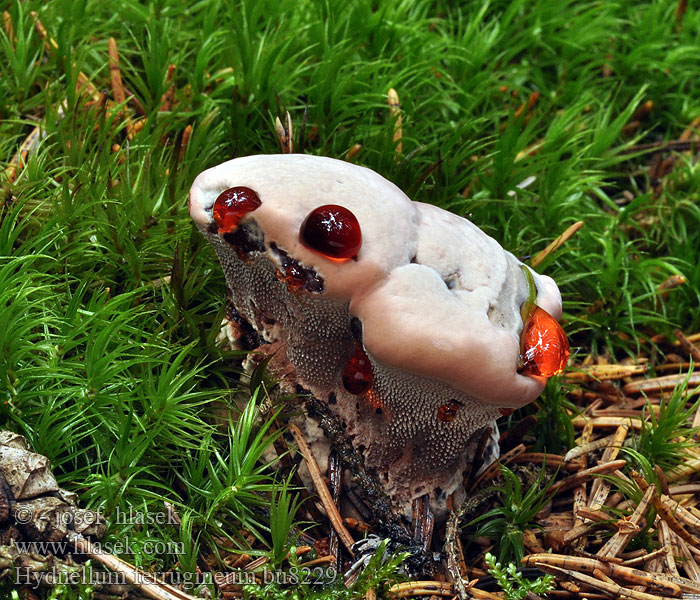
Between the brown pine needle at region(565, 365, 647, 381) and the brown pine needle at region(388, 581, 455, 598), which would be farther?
the brown pine needle at region(565, 365, 647, 381)

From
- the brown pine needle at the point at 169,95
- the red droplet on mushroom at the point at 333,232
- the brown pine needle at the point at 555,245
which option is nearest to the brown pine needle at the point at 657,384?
the brown pine needle at the point at 555,245

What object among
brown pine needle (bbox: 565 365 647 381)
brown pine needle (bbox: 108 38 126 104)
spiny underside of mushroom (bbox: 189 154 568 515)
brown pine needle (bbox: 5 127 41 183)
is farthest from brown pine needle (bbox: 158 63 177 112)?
brown pine needle (bbox: 565 365 647 381)

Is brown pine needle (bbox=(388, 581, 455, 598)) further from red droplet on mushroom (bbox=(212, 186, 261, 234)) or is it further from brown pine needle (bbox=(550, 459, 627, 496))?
red droplet on mushroom (bbox=(212, 186, 261, 234))

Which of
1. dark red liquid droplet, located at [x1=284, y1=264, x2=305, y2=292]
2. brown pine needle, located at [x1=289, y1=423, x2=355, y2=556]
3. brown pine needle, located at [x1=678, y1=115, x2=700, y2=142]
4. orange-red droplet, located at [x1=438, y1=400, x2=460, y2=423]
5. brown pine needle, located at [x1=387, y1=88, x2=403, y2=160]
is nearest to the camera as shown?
dark red liquid droplet, located at [x1=284, y1=264, x2=305, y2=292]

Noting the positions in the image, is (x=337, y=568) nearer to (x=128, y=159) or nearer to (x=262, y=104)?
(x=128, y=159)

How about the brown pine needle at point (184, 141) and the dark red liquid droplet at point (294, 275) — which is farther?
the brown pine needle at point (184, 141)

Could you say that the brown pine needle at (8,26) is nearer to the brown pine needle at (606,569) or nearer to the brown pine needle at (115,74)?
the brown pine needle at (115,74)

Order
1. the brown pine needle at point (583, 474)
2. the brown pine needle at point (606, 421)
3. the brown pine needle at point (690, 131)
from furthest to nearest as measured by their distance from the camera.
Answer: the brown pine needle at point (690, 131)
the brown pine needle at point (606, 421)
the brown pine needle at point (583, 474)
